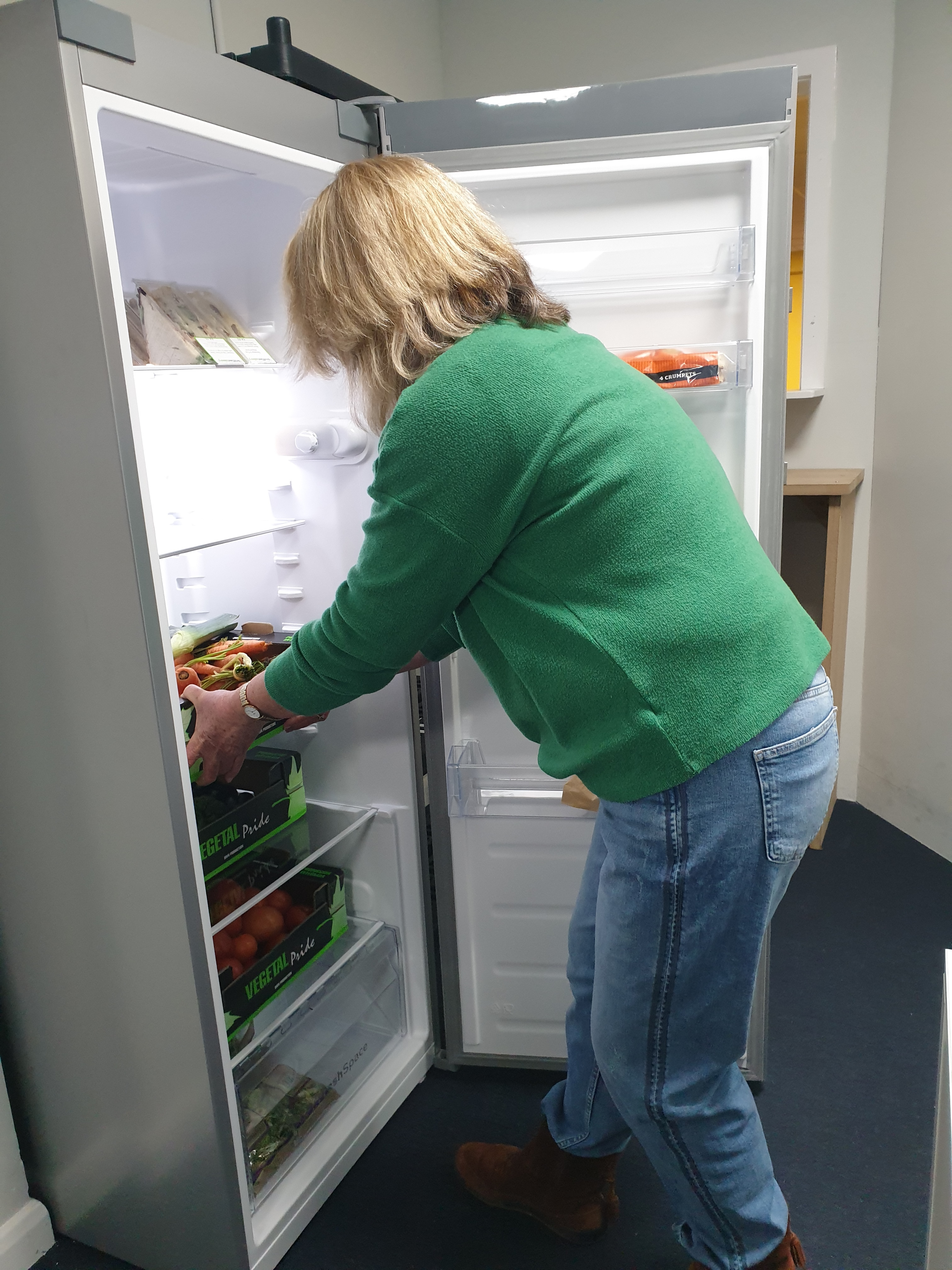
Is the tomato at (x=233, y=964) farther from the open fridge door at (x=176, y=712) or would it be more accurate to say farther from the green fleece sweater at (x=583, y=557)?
the green fleece sweater at (x=583, y=557)

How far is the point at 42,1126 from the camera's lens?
146 centimetres

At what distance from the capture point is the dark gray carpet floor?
1444 mm

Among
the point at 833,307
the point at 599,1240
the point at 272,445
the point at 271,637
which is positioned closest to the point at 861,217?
the point at 833,307

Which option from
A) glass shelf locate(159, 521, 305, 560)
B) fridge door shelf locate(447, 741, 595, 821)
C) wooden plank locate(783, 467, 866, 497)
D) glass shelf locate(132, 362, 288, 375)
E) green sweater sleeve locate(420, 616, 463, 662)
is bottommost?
fridge door shelf locate(447, 741, 595, 821)

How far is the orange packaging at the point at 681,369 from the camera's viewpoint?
144 centimetres

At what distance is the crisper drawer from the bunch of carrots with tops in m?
0.52

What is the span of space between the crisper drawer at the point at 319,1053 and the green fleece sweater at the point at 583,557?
763 mm

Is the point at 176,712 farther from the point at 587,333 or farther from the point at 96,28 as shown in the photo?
the point at 587,333

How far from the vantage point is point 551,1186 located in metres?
1.46

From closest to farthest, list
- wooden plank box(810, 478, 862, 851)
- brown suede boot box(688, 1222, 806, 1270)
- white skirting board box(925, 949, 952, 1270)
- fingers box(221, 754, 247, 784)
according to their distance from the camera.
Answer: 1. white skirting board box(925, 949, 952, 1270)
2. brown suede boot box(688, 1222, 806, 1270)
3. fingers box(221, 754, 247, 784)
4. wooden plank box(810, 478, 862, 851)

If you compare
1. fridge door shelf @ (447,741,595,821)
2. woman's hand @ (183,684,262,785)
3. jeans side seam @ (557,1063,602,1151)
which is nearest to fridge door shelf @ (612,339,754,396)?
fridge door shelf @ (447,741,595,821)

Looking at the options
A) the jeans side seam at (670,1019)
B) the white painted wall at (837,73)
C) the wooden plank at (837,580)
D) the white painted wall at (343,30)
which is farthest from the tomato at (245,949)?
the white painted wall at (837,73)

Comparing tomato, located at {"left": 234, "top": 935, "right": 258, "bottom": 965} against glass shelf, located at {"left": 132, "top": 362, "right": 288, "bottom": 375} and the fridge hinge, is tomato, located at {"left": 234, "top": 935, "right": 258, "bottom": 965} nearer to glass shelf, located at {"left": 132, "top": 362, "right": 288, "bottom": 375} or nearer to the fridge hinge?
glass shelf, located at {"left": 132, "top": 362, "right": 288, "bottom": 375}

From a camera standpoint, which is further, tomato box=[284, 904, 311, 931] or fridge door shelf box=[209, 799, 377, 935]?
tomato box=[284, 904, 311, 931]
